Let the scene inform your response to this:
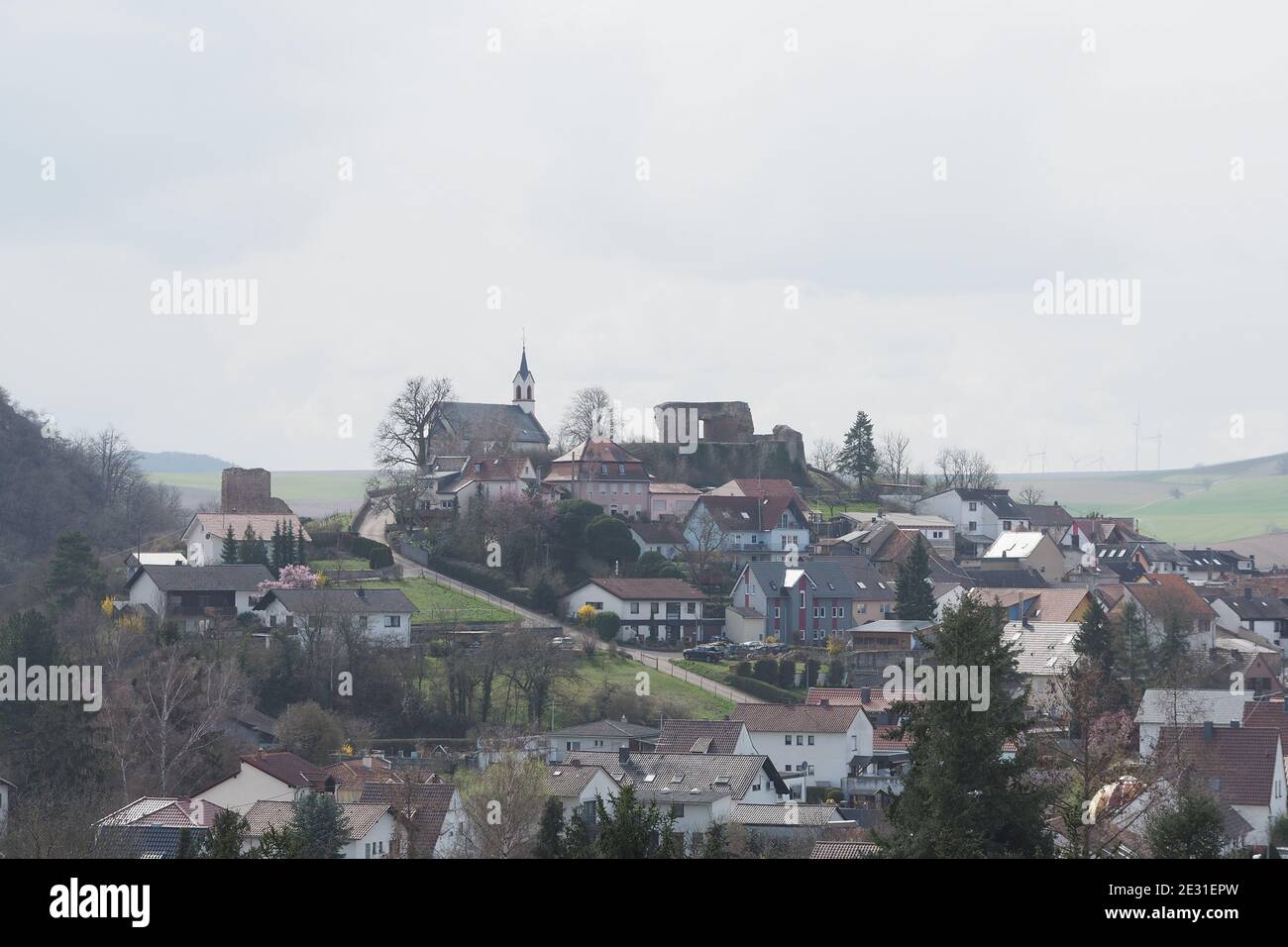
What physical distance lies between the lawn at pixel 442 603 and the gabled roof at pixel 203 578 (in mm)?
4346

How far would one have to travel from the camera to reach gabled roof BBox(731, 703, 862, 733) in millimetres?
45312

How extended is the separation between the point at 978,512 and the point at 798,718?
43307 millimetres

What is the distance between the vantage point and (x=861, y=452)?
306 feet

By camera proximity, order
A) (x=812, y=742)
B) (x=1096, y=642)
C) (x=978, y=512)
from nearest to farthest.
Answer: (x=812, y=742) < (x=1096, y=642) < (x=978, y=512)

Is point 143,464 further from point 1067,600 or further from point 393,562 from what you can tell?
point 1067,600

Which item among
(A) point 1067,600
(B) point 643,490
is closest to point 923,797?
(A) point 1067,600

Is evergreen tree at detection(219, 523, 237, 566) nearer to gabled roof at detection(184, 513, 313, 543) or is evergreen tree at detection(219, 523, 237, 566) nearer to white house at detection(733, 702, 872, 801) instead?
gabled roof at detection(184, 513, 313, 543)

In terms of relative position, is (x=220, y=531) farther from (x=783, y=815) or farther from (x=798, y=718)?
(x=783, y=815)

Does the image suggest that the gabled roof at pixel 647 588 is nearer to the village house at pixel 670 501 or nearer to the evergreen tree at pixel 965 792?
the village house at pixel 670 501

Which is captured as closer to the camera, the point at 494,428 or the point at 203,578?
the point at 203,578

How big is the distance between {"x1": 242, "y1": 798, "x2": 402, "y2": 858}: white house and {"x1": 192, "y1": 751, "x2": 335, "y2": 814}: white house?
3.04 metres

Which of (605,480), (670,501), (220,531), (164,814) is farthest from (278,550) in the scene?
(164,814)
